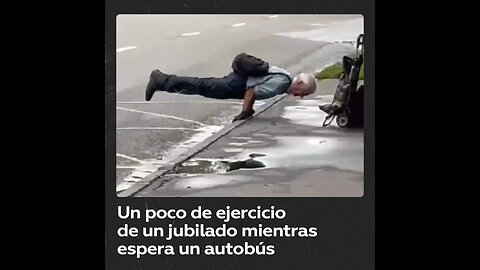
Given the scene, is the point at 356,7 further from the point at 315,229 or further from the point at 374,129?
the point at 315,229

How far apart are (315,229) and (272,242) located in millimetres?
298

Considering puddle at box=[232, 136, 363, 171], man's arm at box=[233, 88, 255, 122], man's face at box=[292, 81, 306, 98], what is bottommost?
puddle at box=[232, 136, 363, 171]

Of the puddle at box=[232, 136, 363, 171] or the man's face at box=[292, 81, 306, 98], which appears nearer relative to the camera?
the puddle at box=[232, 136, 363, 171]

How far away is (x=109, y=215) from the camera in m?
5.71

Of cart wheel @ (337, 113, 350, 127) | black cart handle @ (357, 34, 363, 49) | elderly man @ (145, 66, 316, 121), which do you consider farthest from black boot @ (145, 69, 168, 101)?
black cart handle @ (357, 34, 363, 49)

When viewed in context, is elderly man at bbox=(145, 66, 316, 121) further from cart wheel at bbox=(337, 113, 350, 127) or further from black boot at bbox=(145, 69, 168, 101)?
cart wheel at bbox=(337, 113, 350, 127)

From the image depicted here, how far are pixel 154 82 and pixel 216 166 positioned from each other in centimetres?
70

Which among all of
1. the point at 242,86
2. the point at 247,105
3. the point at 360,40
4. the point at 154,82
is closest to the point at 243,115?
the point at 247,105

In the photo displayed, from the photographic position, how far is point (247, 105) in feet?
19.3

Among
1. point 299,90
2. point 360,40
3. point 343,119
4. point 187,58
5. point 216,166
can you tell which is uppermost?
point 360,40

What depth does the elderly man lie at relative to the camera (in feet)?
19.1

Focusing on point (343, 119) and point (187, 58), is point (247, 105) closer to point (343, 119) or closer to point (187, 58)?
point (187, 58)

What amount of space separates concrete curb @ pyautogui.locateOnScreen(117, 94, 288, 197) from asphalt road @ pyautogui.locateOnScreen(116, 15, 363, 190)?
4 centimetres

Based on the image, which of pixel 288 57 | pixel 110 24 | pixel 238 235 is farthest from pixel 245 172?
pixel 110 24
